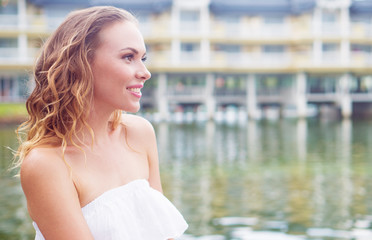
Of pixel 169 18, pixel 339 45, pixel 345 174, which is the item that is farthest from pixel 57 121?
pixel 339 45

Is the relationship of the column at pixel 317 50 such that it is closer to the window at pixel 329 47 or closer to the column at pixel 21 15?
the window at pixel 329 47

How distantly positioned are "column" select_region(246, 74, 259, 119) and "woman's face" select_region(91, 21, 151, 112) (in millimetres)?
33293

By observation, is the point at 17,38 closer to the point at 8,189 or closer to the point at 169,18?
the point at 169,18

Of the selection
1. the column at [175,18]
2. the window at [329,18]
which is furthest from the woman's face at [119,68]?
the window at [329,18]

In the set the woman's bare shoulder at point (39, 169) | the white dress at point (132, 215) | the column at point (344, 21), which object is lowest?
the white dress at point (132, 215)

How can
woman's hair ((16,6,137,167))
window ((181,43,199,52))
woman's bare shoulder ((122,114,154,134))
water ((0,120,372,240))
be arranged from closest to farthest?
woman's hair ((16,6,137,167)) < woman's bare shoulder ((122,114,154,134)) < water ((0,120,372,240)) < window ((181,43,199,52))

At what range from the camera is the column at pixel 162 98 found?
33031 mm

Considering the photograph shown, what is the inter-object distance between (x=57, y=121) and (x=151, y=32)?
34.2 meters

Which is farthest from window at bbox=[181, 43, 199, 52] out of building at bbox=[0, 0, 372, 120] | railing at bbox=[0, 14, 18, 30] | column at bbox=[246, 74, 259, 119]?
railing at bbox=[0, 14, 18, 30]

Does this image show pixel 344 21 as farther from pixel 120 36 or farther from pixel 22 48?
pixel 120 36

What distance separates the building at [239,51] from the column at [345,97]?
0.07 m

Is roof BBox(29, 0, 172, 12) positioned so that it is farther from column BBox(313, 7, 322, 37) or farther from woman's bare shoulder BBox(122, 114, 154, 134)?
woman's bare shoulder BBox(122, 114, 154, 134)

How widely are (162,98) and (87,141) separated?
31750 mm

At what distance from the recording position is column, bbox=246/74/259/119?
115 ft
